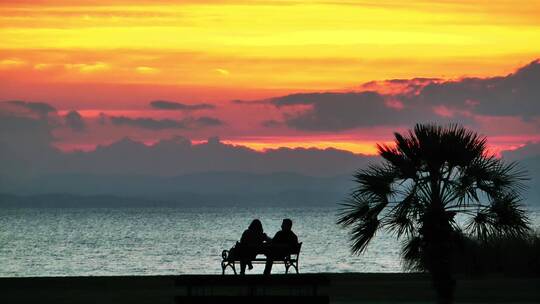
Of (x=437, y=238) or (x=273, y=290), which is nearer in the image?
(x=437, y=238)

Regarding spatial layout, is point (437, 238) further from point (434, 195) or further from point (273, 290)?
point (273, 290)

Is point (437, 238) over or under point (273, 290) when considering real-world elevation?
over

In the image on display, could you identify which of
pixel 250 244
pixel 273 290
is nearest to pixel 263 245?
pixel 250 244

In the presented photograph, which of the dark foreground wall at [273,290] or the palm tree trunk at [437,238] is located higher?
the palm tree trunk at [437,238]

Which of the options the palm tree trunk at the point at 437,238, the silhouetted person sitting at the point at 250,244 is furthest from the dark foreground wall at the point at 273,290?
the palm tree trunk at the point at 437,238

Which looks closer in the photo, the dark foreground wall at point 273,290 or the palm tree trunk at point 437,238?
the palm tree trunk at point 437,238

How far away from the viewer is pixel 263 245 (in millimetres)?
24109

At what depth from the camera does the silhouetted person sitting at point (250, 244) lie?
24.2m

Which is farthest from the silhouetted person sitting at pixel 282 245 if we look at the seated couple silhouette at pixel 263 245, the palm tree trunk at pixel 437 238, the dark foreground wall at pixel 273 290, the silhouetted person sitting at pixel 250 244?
the palm tree trunk at pixel 437 238

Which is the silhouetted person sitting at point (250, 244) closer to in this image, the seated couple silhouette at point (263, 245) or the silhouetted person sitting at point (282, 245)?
the seated couple silhouette at point (263, 245)

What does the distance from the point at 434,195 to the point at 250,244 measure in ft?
12.1

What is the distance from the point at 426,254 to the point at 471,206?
1250 mm

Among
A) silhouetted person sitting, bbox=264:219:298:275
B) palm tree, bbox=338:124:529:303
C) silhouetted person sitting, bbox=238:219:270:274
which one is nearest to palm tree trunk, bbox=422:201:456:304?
palm tree, bbox=338:124:529:303

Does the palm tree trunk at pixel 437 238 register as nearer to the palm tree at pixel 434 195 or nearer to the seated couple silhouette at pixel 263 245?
the palm tree at pixel 434 195
